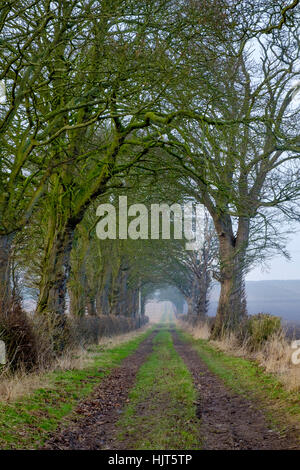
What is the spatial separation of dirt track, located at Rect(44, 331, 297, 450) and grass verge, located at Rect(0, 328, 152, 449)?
Result: 19 centimetres

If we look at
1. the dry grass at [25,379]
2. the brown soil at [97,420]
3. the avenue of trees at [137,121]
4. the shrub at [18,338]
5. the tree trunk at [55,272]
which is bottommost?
the brown soil at [97,420]

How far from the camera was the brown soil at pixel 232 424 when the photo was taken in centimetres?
507

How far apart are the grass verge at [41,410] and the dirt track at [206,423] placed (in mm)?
192

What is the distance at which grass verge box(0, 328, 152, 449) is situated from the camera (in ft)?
16.7

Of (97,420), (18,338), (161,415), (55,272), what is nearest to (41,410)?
(97,420)

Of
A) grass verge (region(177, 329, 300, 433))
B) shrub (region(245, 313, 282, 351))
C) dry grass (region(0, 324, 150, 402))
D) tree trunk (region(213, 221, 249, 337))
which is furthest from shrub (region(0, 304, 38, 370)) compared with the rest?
tree trunk (region(213, 221, 249, 337))

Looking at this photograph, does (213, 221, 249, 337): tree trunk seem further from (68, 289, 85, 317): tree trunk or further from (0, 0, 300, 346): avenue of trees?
(68, 289, 85, 317): tree trunk

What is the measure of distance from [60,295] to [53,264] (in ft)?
3.00

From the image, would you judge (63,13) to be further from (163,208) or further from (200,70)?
(163,208)

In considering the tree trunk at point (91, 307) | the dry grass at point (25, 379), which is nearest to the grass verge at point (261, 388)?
the dry grass at point (25, 379)

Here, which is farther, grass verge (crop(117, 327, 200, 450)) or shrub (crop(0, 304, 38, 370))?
shrub (crop(0, 304, 38, 370))

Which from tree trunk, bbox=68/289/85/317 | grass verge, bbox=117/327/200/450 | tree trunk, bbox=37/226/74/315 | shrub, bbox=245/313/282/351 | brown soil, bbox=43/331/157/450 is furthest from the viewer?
tree trunk, bbox=68/289/85/317

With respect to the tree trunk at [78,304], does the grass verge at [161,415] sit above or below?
below

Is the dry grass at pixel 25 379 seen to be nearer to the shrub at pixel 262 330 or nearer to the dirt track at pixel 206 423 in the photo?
the dirt track at pixel 206 423
